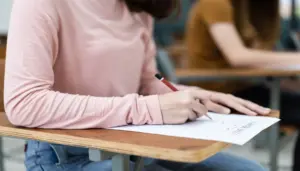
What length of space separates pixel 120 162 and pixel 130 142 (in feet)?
0.19

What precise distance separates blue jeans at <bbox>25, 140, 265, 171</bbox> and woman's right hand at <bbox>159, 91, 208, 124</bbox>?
5.8 inches

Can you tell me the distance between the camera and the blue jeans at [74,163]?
1.03 meters

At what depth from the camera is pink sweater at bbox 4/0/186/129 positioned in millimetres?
942

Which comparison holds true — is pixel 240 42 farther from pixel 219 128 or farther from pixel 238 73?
pixel 219 128

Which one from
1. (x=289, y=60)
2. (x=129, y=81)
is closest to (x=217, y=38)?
(x=289, y=60)

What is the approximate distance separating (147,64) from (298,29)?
4522 mm

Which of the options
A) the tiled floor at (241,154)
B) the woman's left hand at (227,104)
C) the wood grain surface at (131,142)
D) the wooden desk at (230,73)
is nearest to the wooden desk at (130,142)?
the wood grain surface at (131,142)

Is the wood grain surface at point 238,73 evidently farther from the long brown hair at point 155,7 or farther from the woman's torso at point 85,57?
the woman's torso at point 85,57

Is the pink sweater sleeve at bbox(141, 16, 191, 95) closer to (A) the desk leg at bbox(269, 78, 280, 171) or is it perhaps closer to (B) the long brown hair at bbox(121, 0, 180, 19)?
(B) the long brown hair at bbox(121, 0, 180, 19)

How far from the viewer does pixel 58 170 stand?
1.04 metres

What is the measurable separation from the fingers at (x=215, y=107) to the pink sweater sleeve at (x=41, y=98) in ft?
0.67

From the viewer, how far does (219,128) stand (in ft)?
3.09

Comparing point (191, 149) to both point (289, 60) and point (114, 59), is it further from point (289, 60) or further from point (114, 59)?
point (289, 60)

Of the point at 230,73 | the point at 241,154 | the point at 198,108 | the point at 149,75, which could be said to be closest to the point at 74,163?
the point at 198,108
